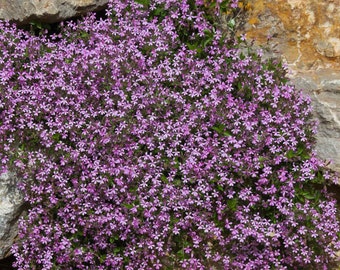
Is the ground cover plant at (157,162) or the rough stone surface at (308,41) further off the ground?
the rough stone surface at (308,41)

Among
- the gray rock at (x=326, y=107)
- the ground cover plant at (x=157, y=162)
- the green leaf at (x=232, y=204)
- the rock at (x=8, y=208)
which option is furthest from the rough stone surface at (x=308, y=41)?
the rock at (x=8, y=208)

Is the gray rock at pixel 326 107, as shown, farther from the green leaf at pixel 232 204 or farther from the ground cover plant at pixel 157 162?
the green leaf at pixel 232 204

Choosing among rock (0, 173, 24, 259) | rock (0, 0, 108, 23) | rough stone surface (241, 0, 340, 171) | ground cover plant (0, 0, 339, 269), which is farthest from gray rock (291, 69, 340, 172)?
rock (0, 173, 24, 259)

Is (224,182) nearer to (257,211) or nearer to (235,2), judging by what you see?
(257,211)

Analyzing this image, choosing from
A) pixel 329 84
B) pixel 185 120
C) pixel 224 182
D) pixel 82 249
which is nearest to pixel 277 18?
pixel 329 84

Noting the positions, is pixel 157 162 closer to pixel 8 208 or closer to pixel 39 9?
pixel 8 208
